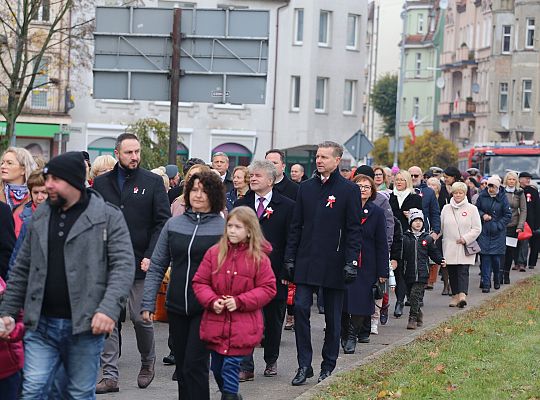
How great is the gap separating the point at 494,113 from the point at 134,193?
82.8 m

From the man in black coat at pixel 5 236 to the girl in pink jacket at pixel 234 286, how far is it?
49.7 inches

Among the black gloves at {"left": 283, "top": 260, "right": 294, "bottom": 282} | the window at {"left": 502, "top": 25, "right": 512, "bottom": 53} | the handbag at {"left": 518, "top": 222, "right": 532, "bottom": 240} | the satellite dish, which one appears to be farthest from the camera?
the satellite dish

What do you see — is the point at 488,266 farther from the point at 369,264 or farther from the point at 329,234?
the point at 329,234

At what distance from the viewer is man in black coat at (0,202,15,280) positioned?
341 inches

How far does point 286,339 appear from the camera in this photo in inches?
615

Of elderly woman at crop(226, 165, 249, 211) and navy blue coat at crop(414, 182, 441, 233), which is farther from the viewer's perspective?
navy blue coat at crop(414, 182, 441, 233)

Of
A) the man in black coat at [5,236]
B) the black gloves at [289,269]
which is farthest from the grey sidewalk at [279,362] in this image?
the man in black coat at [5,236]

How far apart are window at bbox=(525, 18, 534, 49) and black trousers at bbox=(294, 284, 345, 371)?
78421mm

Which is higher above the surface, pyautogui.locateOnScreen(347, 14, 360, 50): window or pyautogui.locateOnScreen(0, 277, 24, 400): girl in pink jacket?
pyautogui.locateOnScreen(347, 14, 360, 50): window

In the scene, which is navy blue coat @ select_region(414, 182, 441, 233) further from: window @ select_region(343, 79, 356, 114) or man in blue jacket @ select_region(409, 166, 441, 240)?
window @ select_region(343, 79, 356, 114)

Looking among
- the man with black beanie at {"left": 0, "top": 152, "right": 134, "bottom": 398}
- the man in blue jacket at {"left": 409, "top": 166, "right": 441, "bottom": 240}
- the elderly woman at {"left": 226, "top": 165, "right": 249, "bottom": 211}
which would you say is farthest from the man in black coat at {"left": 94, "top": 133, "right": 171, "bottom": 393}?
the man in blue jacket at {"left": 409, "top": 166, "right": 441, "bottom": 240}

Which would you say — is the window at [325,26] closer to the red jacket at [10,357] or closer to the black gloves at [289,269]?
the black gloves at [289,269]

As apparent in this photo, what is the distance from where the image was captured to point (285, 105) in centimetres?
6394

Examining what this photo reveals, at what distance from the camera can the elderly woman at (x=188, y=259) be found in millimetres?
9320
